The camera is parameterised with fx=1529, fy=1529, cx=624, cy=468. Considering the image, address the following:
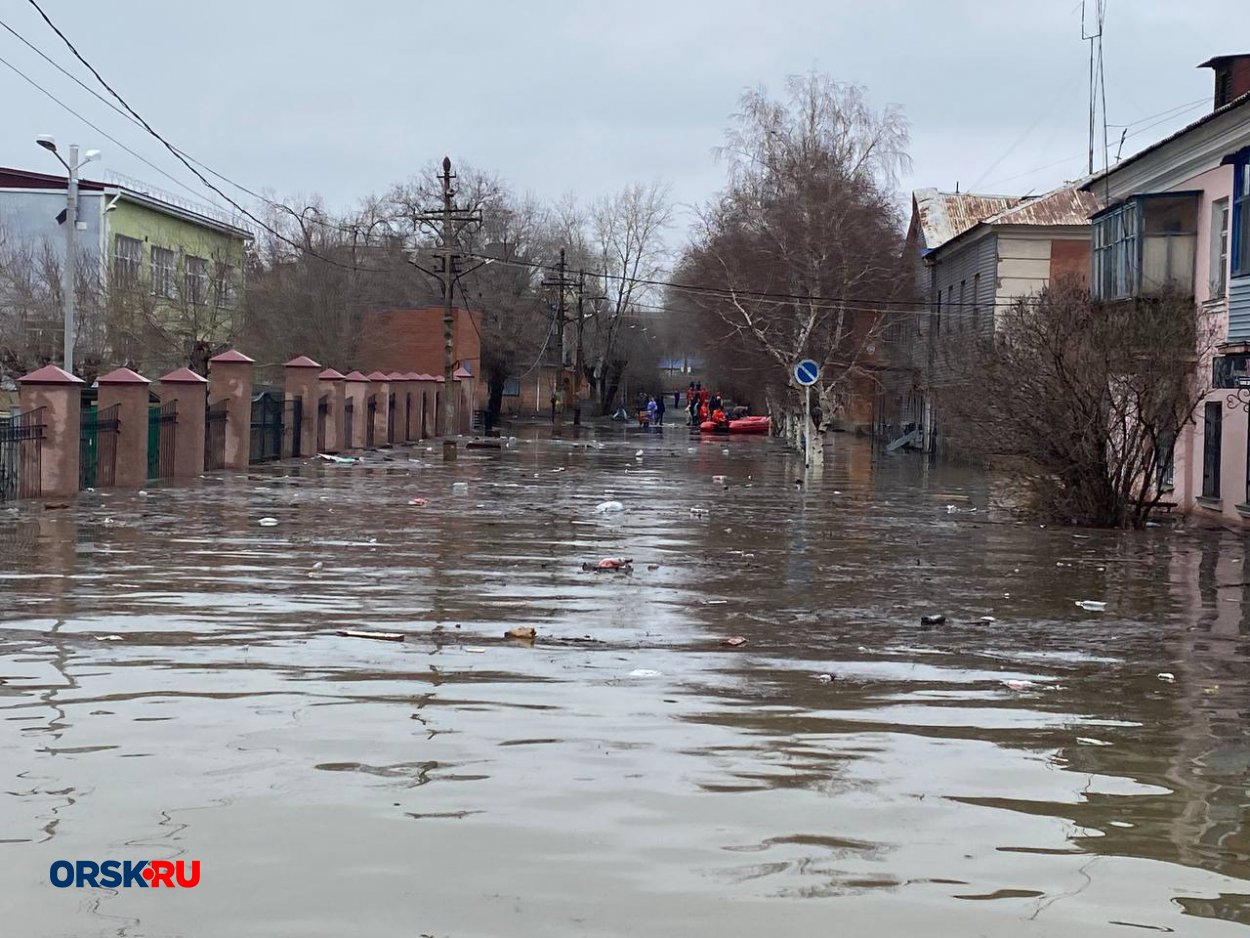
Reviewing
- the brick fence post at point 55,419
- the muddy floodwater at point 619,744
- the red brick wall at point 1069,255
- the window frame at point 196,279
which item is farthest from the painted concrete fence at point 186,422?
the red brick wall at point 1069,255

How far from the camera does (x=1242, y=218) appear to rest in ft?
74.1

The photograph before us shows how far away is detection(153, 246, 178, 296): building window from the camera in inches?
2155

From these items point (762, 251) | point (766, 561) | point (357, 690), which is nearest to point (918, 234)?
point (762, 251)

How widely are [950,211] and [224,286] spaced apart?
27.9 m

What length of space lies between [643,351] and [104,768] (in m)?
126

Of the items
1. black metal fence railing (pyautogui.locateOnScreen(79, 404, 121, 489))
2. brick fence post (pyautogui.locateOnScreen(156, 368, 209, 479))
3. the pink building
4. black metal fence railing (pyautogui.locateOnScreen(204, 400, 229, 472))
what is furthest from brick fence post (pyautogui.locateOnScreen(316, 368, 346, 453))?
the pink building

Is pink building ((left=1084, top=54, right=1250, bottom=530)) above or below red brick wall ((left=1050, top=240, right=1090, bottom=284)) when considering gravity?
below

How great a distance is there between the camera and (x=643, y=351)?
433 ft

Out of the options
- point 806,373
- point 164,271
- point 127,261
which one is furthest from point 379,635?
point 164,271

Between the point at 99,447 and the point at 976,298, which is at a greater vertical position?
the point at 976,298

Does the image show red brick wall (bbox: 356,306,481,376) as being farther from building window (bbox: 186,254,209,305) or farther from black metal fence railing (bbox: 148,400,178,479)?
black metal fence railing (bbox: 148,400,178,479)

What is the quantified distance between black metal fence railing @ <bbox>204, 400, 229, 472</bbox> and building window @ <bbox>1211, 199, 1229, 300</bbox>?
62.8 ft

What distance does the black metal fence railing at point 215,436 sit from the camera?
31111 millimetres

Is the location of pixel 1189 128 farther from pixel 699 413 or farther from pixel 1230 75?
pixel 699 413
